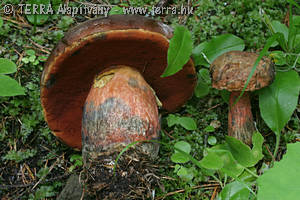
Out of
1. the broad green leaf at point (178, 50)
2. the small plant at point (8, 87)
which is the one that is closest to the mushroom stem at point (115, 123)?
the broad green leaf at point (178, 50)

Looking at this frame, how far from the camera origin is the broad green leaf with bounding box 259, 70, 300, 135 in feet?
6.49

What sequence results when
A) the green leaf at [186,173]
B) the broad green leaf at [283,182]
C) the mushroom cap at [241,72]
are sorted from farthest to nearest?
the green leaf at [186,173] → the mushroom cap at [241,72] → the broad green leaf at [283,182]

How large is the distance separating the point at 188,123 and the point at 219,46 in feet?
2.04

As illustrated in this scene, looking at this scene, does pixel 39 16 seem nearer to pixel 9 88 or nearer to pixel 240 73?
pixel 9 88

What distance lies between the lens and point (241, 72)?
5.94 feet

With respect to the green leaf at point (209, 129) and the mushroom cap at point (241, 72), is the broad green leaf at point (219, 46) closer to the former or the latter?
the mushroom cap at point (241, 72)

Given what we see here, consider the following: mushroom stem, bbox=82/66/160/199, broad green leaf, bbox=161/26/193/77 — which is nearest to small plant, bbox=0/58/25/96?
mushroom stem, bbox=82/66/160/199

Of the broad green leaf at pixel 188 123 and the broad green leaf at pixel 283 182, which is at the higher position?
the broad green leaf at pixel 283 182

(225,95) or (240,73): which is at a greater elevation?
(240,73)

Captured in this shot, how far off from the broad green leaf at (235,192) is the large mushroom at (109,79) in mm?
473

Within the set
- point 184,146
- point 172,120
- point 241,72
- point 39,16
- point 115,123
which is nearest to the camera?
point 115,123

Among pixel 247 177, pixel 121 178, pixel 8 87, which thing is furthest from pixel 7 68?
pixel 247 177

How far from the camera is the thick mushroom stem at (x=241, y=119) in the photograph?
203 centimetres

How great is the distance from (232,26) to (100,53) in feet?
4.02
